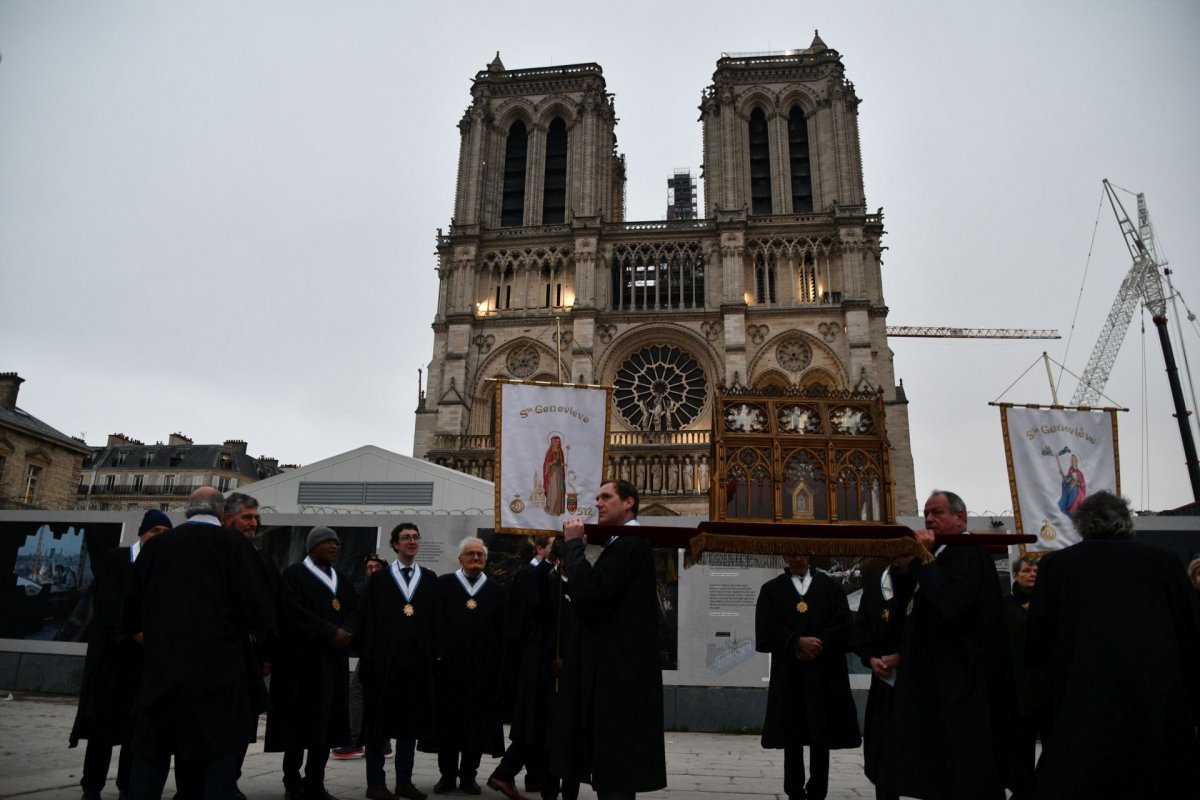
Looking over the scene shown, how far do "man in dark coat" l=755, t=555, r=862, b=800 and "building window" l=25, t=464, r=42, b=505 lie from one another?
24.9m

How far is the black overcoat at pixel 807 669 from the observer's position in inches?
209

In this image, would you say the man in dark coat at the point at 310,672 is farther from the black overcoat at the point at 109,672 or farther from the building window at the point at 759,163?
the building window at the point at 759,163

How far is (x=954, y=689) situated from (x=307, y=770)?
3851 mm

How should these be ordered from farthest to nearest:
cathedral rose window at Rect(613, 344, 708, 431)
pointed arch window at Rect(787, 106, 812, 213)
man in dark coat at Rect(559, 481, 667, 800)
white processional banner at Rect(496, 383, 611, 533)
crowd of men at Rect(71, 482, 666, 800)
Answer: pointed arch window at Rect(787, 106, 812, 213), cathedral rose window at Rect(613, 344, 708, 431), white processional banner at Rect(496, 383, 611, 533), man in dark coat at Rect(559, 481, 667, 800), crowd of men at Rect(71, 482, 666, 800)

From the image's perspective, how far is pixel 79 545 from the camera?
11.6 metres

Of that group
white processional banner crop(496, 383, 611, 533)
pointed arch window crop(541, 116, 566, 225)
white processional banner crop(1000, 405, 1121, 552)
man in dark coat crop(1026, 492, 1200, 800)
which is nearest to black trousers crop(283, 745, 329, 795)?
white processional banner crop(496, 383, 611, 533)

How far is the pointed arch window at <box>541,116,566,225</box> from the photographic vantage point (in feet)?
111

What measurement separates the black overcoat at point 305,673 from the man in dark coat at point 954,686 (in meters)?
3.48

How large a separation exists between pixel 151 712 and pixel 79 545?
973 cm

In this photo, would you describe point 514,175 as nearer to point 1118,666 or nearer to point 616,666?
point 616,666

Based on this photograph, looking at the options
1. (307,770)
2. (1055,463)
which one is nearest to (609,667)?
(307,770)

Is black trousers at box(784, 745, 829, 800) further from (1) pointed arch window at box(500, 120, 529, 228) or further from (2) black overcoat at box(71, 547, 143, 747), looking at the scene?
(1) pointed arch window at box(500, 120, 529, 228)

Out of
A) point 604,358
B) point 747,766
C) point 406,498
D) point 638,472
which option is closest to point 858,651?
point 747,766

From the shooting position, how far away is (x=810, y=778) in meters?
5.06
